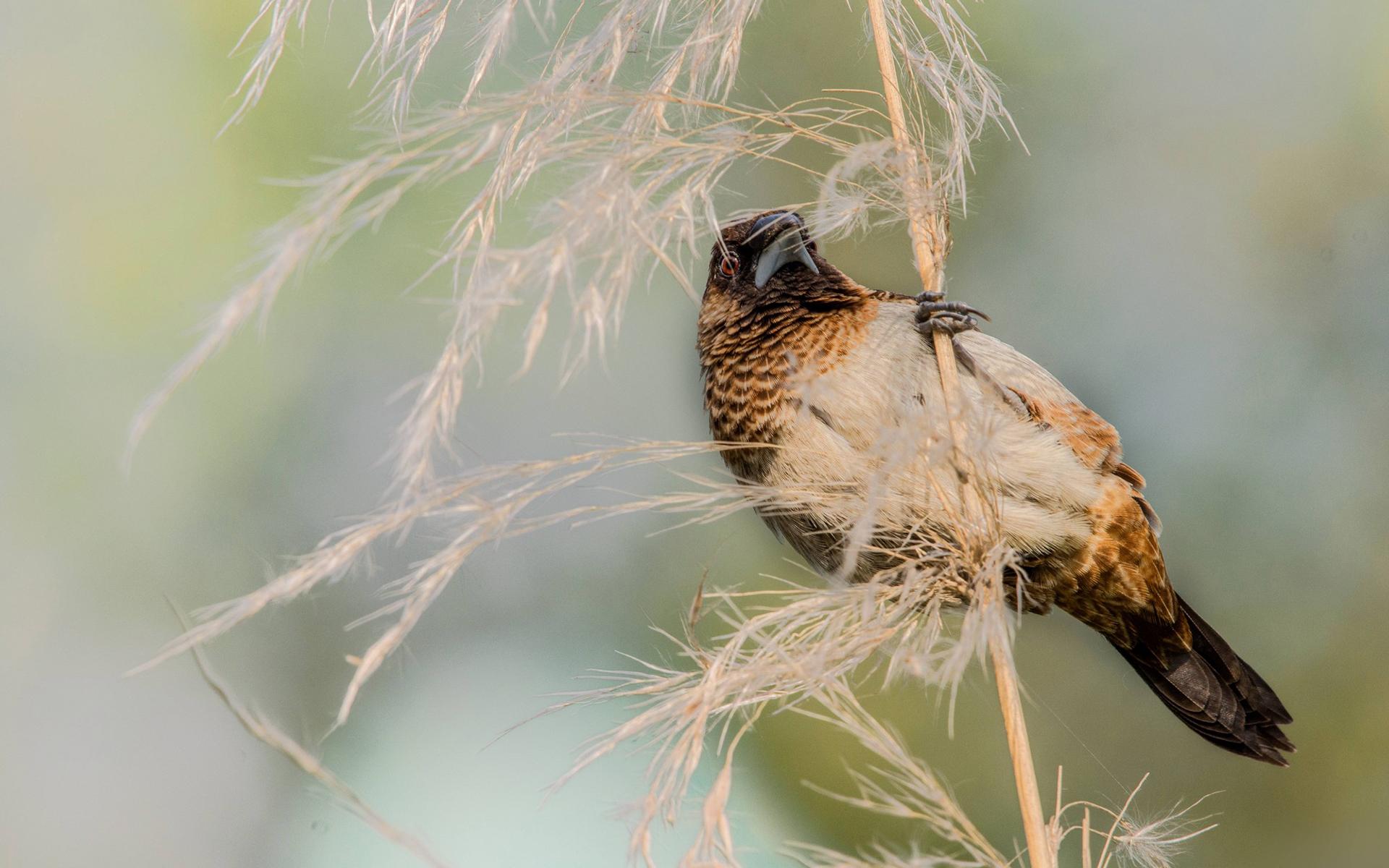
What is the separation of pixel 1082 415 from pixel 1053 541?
19 cm

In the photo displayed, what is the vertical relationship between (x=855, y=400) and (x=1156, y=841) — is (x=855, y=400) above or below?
above

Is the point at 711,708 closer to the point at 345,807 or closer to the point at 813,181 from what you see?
the point at 345,807

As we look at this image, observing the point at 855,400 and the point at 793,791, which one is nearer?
the point at 855,400

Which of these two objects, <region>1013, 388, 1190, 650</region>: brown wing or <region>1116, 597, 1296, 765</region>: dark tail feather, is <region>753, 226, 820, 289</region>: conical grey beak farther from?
<region>1116, 597, 1296, 765</region>: dark tail feather

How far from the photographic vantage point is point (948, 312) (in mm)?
A: 1043

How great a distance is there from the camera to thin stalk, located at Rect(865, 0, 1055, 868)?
0.76 meters

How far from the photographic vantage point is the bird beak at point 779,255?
1.51 metres

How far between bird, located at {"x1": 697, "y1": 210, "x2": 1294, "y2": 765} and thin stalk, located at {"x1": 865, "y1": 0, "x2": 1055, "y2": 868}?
16 centimetres

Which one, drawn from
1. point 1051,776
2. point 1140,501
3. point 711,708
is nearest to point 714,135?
point 711,708

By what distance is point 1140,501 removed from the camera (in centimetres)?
145

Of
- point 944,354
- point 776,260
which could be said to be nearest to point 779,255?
point 776,260

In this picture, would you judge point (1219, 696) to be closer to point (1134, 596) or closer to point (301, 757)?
point (1134, 596)

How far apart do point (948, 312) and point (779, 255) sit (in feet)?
1.80

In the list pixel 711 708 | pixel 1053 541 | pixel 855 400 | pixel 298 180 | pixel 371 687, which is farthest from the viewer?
pixel 371 687
